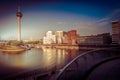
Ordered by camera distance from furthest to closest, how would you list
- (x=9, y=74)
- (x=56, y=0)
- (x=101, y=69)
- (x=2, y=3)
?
1. (x=56, y=0)
2. (x=2, y=3)
3. (x=9, y=74)
4. (x=101, y=69)

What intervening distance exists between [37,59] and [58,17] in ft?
3.18

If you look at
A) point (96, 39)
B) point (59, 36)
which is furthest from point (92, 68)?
point (59, 36)

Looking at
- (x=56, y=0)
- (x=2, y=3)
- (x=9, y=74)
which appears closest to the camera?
(x=9, y=74)

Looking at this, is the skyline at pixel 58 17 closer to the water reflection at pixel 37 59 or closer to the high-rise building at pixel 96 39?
the high-rise building at pixel 96 39

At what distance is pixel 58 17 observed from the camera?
10.6ft

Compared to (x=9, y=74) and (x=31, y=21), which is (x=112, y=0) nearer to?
(x=31, y=21)

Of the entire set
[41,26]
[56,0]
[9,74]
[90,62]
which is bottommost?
[9,74]

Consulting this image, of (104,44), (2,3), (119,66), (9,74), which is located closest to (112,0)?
(104,44)

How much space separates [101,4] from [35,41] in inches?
64.9

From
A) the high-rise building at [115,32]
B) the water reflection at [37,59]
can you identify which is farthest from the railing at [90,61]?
the water reflection at [37,59]

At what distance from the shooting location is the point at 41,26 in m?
3.18

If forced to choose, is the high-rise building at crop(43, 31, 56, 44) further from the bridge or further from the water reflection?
the bridge

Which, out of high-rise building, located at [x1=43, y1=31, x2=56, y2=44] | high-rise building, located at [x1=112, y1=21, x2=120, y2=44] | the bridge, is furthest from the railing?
high-rise building, located at [x1=43, y1=31, x2=56, y2=44]

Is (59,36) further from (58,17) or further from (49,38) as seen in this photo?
(58,17)
